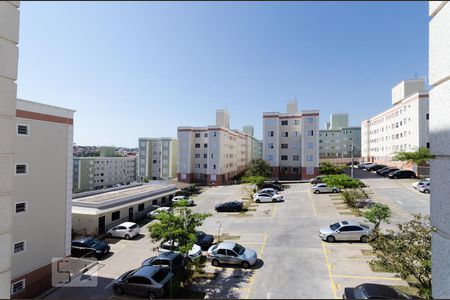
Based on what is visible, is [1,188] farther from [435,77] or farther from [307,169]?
[307,169]

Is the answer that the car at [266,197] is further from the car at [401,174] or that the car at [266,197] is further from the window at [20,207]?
the window at [20,207]

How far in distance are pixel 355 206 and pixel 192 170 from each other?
34.8m

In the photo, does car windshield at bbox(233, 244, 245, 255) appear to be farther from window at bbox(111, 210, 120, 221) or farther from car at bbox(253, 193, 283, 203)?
car at bbox(253, 193, 283, 203)

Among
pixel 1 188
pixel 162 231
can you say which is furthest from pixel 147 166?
pixel 1 188

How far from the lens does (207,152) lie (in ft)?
168

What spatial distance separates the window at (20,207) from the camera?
45.1 feet

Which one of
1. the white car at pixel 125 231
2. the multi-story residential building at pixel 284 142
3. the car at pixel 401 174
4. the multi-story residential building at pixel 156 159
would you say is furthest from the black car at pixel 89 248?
the multi-story residential building at pixel 156 159

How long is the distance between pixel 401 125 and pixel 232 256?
47.2 metres

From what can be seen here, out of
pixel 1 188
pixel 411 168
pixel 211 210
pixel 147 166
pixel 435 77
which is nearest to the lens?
pixel 435 77

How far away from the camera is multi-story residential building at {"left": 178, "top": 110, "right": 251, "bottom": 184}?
5047 cm

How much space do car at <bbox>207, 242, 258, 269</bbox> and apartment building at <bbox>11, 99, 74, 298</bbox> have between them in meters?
9.88

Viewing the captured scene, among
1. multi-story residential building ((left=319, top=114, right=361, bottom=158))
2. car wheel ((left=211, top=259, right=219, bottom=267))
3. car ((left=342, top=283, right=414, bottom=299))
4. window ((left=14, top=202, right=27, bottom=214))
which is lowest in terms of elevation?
car wheel ((left=211, top=259, right=219, bottom=267))

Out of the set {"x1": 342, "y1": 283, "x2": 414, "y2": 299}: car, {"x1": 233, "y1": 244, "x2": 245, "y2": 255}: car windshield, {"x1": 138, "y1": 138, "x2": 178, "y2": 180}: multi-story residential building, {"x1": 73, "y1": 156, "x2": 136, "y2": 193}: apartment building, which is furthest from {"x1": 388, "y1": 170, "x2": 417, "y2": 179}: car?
{"x1": 73, "y1": 156, "x2": 136, "y2": 193}: apartment building

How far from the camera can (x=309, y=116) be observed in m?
47.1
